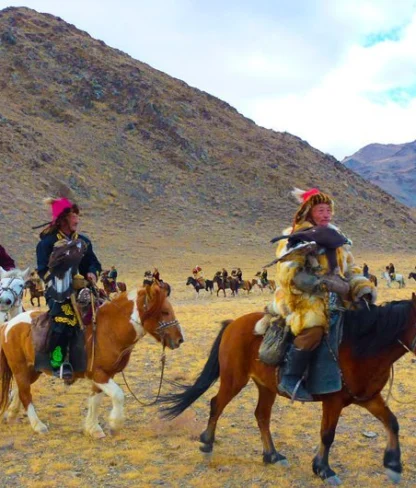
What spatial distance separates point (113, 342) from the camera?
6.07 meters

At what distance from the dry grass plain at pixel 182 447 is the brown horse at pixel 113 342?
0.36 metres

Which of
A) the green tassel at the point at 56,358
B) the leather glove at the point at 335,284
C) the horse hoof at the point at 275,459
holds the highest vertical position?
the leather glove at the point at 335,284

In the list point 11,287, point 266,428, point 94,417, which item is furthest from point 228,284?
point 266,428

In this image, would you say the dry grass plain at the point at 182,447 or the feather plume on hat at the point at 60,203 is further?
the feather plume on hat at the point at 60,203

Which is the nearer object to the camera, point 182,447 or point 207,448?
point 207,448

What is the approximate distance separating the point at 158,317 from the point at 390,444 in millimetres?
2722

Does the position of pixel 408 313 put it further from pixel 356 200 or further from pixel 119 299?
pixel 356 200

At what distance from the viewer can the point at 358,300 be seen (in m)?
4.91

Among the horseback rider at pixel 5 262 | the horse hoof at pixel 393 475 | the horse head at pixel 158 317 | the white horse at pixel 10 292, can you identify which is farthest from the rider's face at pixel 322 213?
the horseback rider at pixel 5 262

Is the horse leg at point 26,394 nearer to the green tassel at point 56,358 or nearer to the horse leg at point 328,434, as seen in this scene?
the green tassel at point 56,358

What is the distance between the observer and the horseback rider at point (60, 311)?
6.14 metres

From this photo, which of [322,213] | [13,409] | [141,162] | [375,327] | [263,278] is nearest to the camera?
[375,327]

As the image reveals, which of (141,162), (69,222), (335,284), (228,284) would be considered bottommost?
(228,284)

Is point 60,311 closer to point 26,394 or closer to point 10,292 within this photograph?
point 26,394
